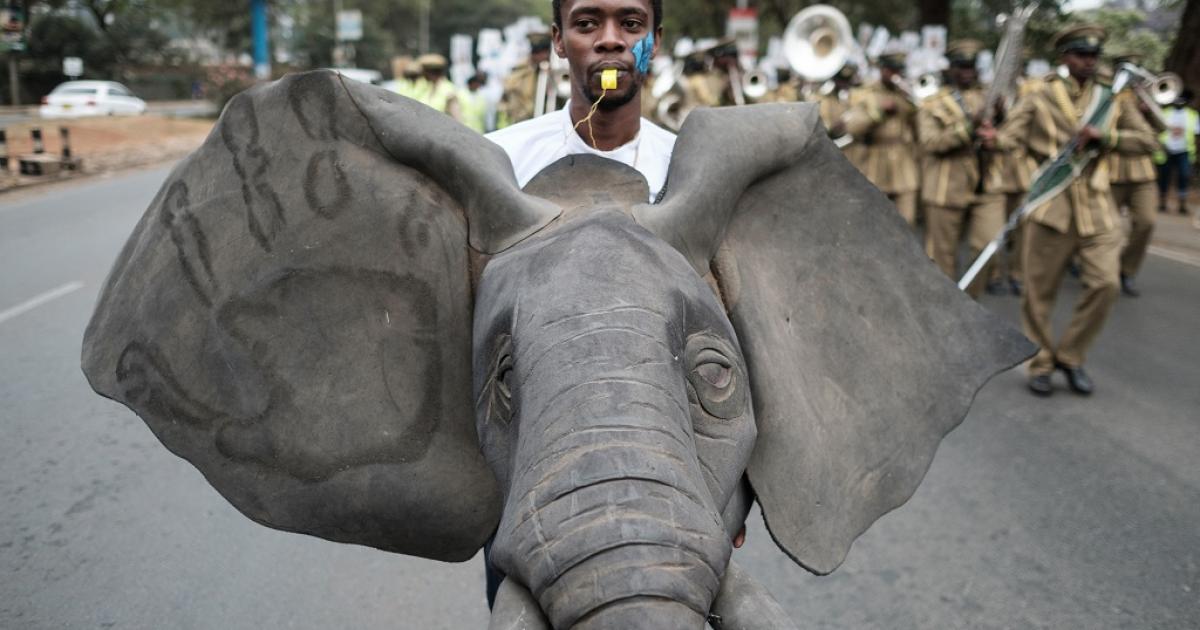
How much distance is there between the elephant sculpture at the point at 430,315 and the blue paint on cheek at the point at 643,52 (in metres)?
0.25

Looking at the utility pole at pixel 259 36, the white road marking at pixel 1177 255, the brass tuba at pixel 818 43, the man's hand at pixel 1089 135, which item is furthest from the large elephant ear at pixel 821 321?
the utility pole at pixel 259 36

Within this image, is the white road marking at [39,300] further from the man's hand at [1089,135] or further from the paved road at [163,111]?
the paved road at [163,111]

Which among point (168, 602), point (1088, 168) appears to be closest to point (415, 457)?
point (168, 602)

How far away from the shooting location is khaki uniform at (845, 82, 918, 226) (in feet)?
35.1

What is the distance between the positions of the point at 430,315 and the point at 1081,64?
21.4ft

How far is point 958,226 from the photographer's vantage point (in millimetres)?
9578

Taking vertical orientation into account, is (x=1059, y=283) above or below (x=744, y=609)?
below

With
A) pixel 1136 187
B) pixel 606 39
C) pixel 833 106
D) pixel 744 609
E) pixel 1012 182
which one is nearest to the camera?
pixel 744 609

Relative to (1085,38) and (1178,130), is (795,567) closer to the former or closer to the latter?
(1085,38)

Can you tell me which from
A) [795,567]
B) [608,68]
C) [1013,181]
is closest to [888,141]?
[1013,181]

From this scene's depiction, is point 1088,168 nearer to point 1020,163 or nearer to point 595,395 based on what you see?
point 1020,163

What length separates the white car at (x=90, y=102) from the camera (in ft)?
118

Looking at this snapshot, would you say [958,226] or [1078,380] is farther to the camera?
[958,226]

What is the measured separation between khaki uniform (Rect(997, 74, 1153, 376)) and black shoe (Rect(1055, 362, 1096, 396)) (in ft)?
0.16
